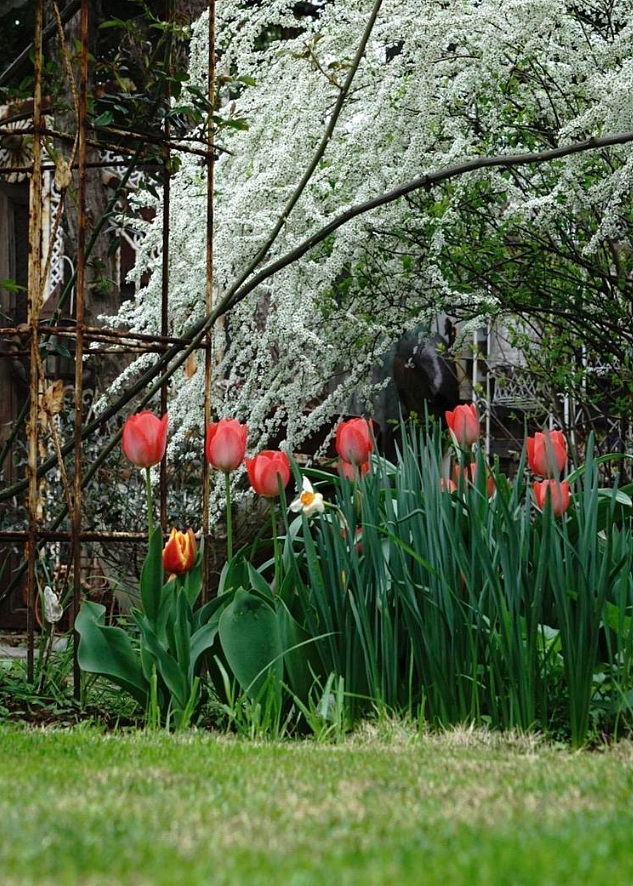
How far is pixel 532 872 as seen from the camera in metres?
1.64

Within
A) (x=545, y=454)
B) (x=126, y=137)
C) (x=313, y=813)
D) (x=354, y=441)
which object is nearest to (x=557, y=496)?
(x=545, y=454)

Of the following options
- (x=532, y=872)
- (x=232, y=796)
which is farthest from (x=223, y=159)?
(x=532, y=872)

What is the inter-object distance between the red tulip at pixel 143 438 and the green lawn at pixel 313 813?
99 cm

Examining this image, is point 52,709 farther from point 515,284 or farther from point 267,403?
point 515,284


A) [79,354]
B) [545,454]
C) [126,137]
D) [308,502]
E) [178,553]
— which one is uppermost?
[126,137]

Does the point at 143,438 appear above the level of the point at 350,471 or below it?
above

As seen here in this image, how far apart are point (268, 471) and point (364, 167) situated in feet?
9.01

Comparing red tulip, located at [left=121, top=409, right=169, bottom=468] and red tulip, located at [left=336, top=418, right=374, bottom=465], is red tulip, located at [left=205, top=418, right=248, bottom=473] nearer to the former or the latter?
red tulip, located at [left=121, top=409, right=169, bottom=468]

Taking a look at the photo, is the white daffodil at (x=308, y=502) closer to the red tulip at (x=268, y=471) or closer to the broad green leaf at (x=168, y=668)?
the red tulip at (x=268, y=471)

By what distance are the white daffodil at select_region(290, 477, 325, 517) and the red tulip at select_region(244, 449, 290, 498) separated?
12 cm

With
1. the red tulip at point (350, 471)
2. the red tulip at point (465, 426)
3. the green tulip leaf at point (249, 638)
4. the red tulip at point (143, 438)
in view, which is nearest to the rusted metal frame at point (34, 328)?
the red tulip at point (143, 438)

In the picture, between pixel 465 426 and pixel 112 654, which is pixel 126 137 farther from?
pixel 112 654

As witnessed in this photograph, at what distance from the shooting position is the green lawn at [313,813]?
1.64 metres

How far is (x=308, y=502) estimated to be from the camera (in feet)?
12.3
